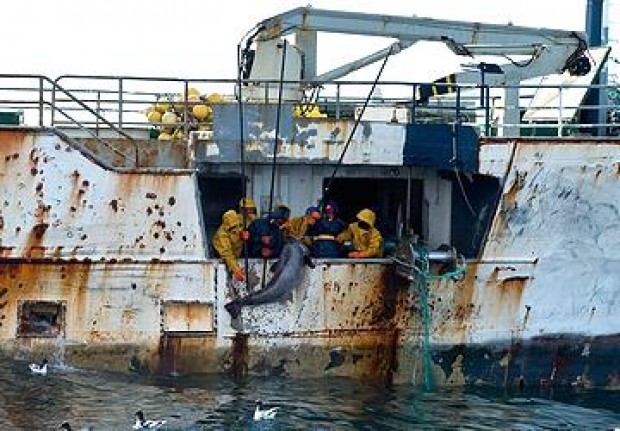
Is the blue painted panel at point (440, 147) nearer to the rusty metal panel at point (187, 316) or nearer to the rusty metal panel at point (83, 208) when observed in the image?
the rusty metal panel at point (83, 208)

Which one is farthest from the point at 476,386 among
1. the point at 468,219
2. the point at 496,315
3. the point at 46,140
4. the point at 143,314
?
the point at 46,140

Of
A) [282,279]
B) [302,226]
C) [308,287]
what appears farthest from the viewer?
[302,226]

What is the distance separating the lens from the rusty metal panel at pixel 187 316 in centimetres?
1480

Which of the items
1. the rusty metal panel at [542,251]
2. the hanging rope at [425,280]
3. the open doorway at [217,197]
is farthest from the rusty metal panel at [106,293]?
the rusty metal panel at [542,251]

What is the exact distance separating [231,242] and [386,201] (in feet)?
11.9

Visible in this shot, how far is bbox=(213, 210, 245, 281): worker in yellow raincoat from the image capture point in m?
14.8

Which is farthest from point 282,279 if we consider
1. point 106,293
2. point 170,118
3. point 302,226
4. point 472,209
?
point 170,118

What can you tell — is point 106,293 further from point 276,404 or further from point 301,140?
point 301,140

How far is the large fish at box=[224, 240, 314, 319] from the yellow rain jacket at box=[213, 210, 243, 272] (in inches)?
18.1

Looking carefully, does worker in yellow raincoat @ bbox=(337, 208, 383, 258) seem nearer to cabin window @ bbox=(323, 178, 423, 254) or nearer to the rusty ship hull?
the rusty ship hull

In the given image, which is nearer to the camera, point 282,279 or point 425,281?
point 282,279

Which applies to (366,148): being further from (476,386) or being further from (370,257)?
(476,386)

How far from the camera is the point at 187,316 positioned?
14.8 m

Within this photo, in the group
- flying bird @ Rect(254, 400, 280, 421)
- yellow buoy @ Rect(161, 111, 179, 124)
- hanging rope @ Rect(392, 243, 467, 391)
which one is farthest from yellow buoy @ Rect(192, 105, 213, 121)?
flying bird @ Rect(254, 400, 280, 421)
